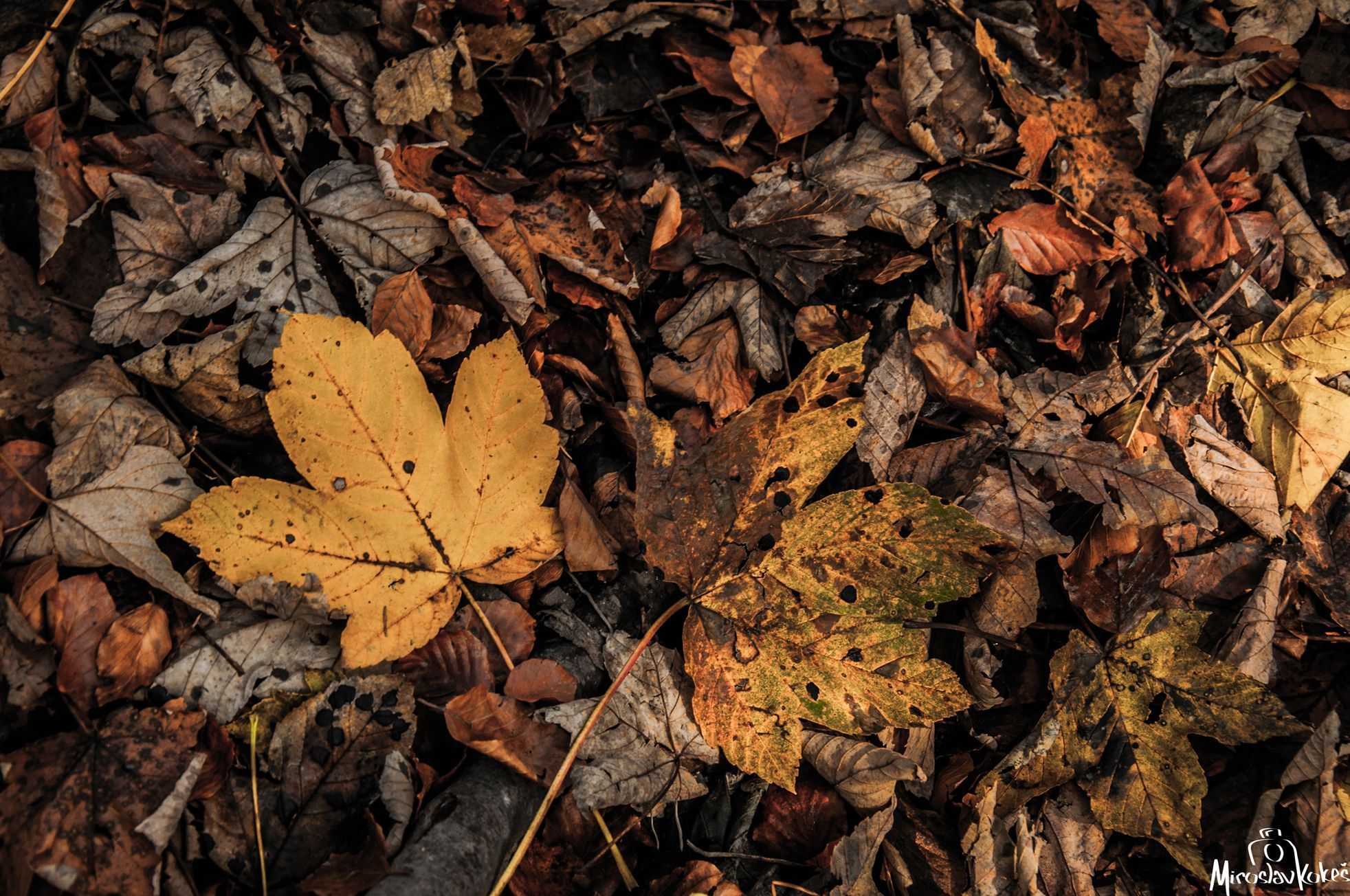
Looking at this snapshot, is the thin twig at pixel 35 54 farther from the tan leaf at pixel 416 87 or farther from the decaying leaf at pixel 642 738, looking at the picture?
the decaying leaf at pixel 642 738

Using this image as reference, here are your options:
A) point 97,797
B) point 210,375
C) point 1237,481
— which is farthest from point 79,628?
point 1237,481

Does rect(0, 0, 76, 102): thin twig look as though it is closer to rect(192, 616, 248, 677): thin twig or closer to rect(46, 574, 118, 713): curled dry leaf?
rect(46, 574, 118, 713): curled dry leaf

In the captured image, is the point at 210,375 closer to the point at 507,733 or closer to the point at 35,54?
the point at 35,54

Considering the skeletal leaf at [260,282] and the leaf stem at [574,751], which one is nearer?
the leaf stem at [574,751]

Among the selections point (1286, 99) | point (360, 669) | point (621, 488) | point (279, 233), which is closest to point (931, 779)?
point (621, 488)

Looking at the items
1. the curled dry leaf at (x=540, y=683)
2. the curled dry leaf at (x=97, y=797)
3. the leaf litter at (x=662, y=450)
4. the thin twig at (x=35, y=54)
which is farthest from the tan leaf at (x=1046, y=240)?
the thin twig at (x=35, y=54)
